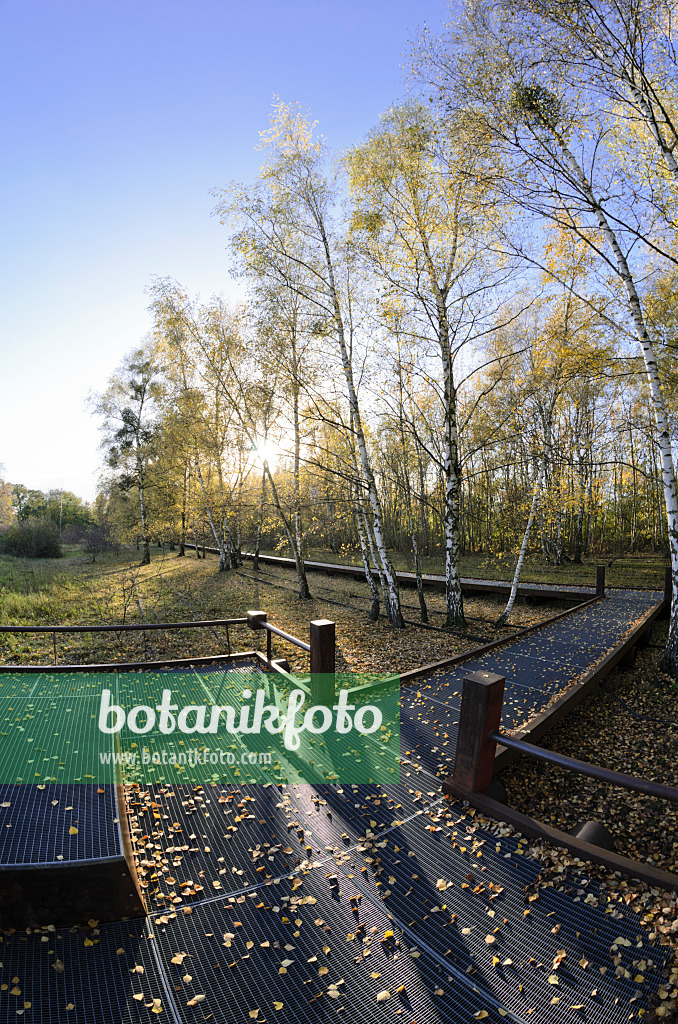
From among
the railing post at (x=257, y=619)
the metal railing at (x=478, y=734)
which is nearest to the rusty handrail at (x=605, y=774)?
the metal railing at (x=478, y=734)

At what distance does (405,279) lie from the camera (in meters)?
8.00

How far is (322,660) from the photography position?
14.2ft

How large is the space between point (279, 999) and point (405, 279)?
8946mm

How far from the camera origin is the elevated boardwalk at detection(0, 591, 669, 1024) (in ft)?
6.31

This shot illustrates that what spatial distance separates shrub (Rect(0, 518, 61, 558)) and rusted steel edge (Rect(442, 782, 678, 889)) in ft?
76.1

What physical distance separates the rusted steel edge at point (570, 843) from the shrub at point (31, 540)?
913 inches

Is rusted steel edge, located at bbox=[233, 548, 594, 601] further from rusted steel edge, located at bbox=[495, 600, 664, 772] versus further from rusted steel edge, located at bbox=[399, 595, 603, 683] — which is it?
rusted steel edge, located at bbox=[495, 600, 664, 772]

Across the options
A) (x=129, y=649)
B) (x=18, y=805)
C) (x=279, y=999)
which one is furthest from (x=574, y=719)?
(x=129, y=649)

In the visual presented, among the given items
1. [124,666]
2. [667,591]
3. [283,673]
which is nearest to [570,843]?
[283,673]

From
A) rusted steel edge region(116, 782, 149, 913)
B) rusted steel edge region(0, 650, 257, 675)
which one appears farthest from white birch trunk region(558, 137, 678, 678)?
rusted steel edge region(116, 782, 149, 913)

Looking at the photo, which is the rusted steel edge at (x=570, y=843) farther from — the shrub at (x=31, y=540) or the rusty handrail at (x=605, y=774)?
the shrub at (x=31, y=540)

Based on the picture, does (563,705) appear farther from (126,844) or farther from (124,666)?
(124,666)

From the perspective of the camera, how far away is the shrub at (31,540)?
819 inches

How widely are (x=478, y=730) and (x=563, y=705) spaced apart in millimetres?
2219
